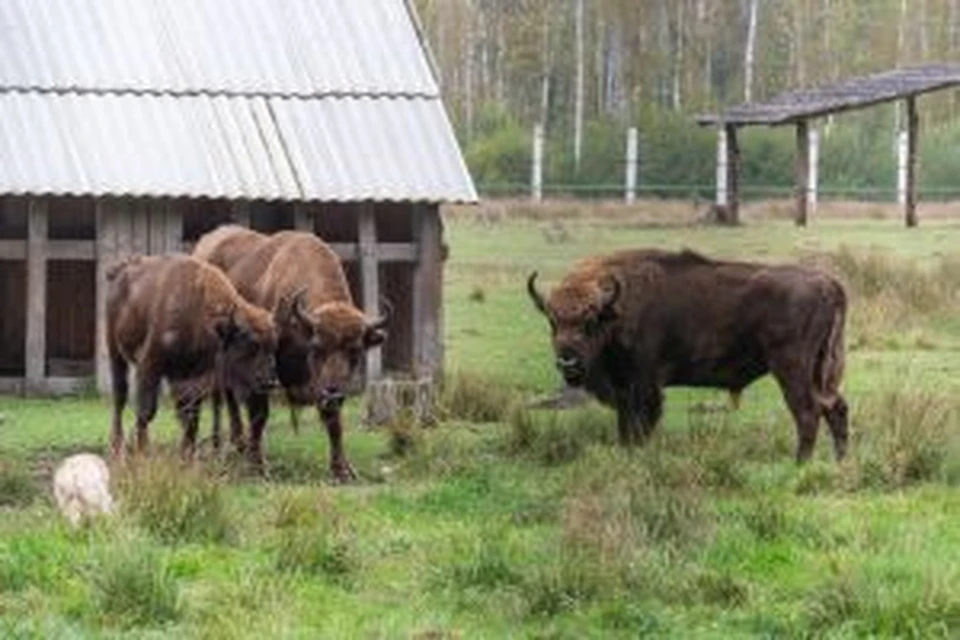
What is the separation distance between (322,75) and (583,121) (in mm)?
42053

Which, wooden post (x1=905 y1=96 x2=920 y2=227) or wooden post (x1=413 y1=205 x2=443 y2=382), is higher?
wooden post (x1=905 y1=96 x2=920 y2=227)

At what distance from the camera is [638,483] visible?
1153cm

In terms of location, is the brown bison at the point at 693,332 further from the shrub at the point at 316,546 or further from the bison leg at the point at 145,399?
the shrub at the point at 316,546

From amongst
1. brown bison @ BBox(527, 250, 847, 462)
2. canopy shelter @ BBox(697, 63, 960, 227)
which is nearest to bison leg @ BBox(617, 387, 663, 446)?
brown bison @ BBox(527, 250, 847, 462)

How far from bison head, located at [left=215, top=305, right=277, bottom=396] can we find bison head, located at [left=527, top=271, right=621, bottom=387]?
5.91 ft

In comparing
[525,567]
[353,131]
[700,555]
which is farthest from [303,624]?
[353,131]

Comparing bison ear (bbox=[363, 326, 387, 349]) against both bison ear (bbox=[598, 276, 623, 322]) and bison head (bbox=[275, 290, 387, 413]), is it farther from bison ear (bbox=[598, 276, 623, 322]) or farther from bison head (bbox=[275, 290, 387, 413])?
bison ear (bbox=[598, 276, 623, 322])

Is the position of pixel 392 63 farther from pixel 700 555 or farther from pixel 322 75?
pixel 700 555

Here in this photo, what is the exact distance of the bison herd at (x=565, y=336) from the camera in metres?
13.9

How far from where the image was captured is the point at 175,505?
1091 centimetres

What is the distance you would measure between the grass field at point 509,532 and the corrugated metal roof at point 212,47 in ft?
11.1

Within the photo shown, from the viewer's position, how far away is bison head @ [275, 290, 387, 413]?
13586 millimetres

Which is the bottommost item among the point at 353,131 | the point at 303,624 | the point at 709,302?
the point at 303,624

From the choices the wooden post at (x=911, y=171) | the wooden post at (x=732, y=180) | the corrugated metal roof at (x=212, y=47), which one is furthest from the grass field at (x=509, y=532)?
the wooden post at (x=732, y=180)
